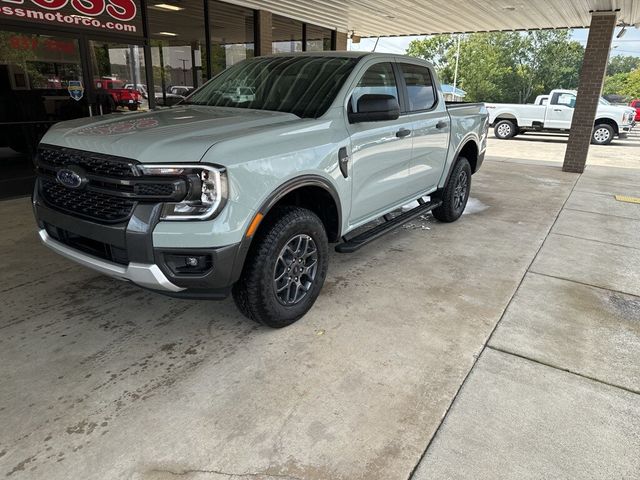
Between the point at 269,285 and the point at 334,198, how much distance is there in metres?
0.86

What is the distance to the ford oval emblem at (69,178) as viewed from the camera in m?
2.72

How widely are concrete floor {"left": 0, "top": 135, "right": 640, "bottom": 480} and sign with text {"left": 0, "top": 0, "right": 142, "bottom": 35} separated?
351cm

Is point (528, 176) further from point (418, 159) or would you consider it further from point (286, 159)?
point (286, 159)

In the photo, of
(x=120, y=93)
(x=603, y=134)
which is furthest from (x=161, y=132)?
(x=603, y=134)

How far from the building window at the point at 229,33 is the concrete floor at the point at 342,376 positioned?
21.5ft

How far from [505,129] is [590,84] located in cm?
818

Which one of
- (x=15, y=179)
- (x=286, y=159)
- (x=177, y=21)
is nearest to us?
(x=286, y=159)

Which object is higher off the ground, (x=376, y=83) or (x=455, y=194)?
(x=376, y=83)

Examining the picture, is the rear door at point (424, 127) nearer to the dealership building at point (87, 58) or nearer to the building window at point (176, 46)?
the dealership building at point (87, 58)

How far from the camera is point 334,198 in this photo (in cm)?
342

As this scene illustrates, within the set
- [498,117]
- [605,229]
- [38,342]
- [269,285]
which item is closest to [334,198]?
[269,285]

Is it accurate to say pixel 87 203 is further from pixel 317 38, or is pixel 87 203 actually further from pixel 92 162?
pixel 317 38

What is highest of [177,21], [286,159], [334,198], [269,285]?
[177,21]

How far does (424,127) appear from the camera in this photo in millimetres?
4691
